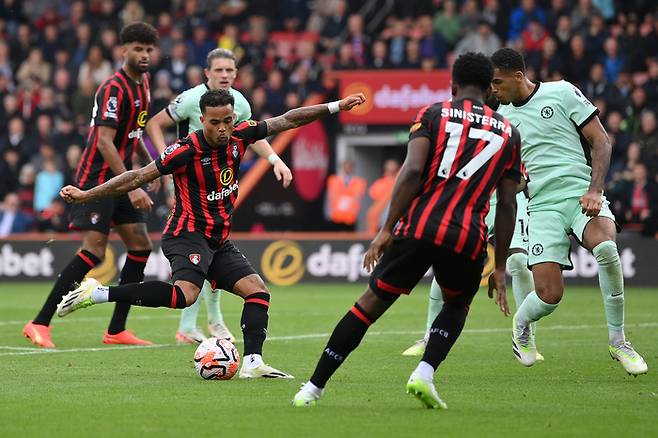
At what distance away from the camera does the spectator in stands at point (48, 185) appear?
2345 centimetres

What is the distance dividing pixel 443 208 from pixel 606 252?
105 inches

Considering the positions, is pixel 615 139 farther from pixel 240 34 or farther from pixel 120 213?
pixel 120 213

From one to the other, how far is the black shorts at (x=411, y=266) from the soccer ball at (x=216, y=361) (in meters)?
1.97

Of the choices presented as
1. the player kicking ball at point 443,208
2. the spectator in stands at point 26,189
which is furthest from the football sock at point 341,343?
the spectator in stands at point 26,189

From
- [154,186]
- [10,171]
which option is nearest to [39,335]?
[154,186]

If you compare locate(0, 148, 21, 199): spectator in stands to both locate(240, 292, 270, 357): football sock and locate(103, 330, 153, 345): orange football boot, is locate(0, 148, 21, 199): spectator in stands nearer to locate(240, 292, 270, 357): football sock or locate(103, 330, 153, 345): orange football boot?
locate(103, 330, 153, 345): orange football boot

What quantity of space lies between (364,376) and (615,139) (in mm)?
12777

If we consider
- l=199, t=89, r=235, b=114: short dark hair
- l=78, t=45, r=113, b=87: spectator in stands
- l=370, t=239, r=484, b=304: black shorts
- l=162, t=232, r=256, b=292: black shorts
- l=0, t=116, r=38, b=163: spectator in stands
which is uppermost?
l=199, t=89, r=235, b=114: short dark hair

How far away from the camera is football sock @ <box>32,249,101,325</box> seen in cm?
1164

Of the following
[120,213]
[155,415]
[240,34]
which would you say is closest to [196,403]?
[155,415]

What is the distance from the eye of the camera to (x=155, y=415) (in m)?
7.31

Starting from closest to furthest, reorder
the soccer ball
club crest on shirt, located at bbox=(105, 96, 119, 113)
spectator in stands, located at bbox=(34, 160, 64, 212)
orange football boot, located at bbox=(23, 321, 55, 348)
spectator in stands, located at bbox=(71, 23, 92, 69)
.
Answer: the soccer ball, orange football boot, located at bbox=(23, 321, 55, 348), club crest on shirt, located at bbox=(105, 96, 119, 113), spectator in stands, located at bbox=(34, 160, 64, 212), spectator in stands, located at bbox=(71, 23, 92, 69)

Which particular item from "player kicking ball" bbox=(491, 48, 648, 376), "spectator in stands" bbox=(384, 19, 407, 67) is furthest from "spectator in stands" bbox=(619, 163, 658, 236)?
"player kicking ball" bbox=(491, 48, 648, 376)

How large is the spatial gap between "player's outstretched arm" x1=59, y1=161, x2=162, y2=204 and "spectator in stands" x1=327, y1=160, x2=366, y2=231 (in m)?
14.2
